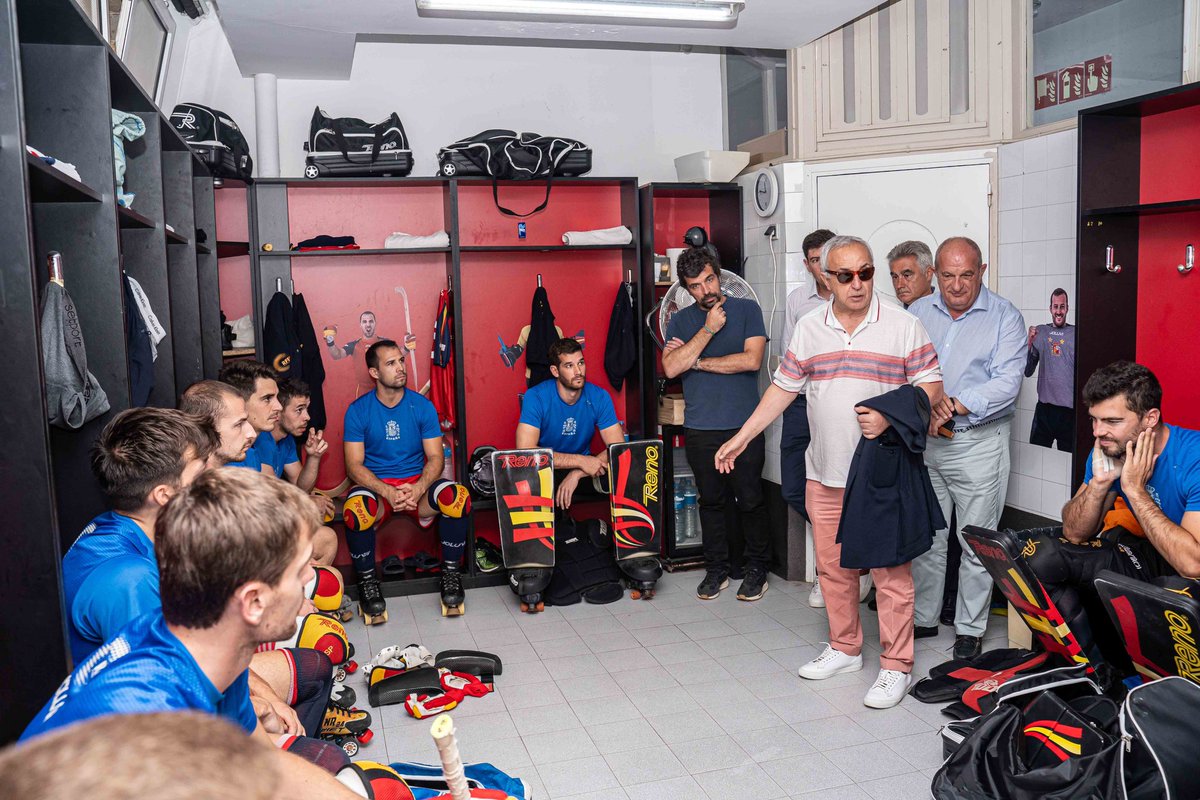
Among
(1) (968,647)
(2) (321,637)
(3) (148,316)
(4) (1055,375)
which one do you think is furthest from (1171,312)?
(3) (148,316)

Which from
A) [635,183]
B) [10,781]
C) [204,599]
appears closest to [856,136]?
[635,183]

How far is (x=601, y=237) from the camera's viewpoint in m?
5.24

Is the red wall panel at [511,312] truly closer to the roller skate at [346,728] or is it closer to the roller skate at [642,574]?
the roller skate at [642,574]

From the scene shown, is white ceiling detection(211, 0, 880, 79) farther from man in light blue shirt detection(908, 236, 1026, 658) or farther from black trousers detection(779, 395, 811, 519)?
black trousers detection(779, 395, 811, 519)

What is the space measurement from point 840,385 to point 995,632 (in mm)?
1419

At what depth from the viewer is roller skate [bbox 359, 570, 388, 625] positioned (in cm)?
452

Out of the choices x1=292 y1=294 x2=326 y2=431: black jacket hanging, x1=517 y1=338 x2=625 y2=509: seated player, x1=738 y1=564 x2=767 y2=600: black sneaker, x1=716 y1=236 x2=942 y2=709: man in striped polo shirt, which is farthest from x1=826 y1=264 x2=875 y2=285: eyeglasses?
x1=292 y1=294 x2=326 y2=431: black jacket hanging

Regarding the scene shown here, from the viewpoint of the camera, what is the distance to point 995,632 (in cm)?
408

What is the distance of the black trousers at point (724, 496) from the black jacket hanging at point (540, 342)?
0.92m

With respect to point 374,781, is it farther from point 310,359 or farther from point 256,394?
point 310,359

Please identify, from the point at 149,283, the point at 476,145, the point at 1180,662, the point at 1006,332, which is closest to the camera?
the point at 1180,662

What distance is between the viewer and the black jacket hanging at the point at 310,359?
16.5 feet

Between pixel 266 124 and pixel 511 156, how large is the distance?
1.28 m

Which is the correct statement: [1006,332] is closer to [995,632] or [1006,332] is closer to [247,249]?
[995,632]
